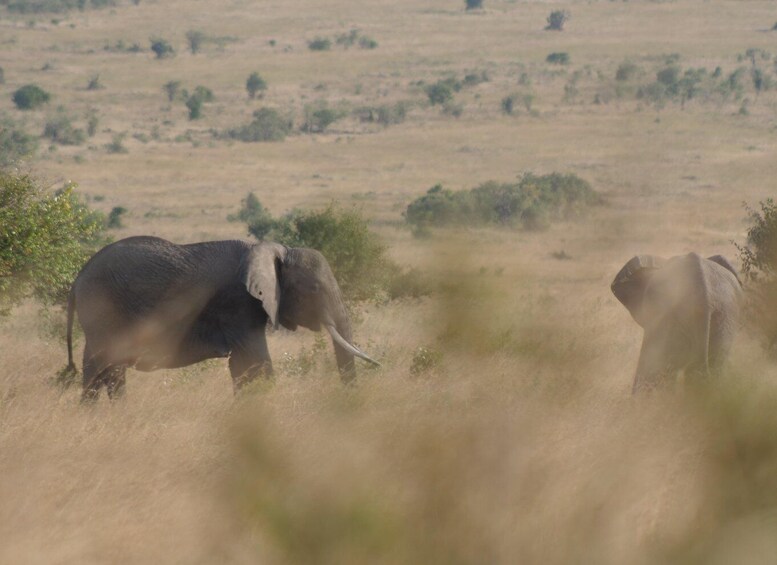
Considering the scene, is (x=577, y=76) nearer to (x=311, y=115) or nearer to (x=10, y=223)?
(x=311, y=115)

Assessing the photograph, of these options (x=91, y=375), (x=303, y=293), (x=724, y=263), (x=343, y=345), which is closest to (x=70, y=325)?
(x=91, y=375)

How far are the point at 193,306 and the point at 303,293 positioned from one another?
109 cm

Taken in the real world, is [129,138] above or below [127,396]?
below

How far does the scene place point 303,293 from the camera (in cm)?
1274

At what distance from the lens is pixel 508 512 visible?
23.5 ft

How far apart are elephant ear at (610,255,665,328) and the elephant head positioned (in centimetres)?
260

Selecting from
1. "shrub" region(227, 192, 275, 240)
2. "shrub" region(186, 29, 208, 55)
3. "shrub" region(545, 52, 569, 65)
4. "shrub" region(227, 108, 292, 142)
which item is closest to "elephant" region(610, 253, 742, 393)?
"shrub" region(227, 192, 275, 240)

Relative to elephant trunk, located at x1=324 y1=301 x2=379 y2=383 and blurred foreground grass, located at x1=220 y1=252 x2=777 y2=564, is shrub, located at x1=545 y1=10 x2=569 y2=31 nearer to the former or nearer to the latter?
elephant trunk, located at x1=324 y1=301 x2=379 y2=383

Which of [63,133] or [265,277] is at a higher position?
[265,277]

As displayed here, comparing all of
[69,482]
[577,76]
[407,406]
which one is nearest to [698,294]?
[407,406]

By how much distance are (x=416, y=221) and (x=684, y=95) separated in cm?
4182

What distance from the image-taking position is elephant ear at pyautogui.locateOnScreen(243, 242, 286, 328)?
40.1 ft

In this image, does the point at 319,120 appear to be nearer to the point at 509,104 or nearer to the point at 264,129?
the point at 264,129

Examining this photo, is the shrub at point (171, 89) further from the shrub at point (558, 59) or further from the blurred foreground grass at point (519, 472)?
the blurred foreground grass at point (519, 472)
